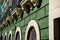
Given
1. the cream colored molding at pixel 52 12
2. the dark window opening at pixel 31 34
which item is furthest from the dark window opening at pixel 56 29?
the dark window opening at pixel 31 34

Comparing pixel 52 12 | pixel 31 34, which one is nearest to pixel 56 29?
pixel 52 12

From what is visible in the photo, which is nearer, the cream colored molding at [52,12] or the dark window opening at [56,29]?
the cream colored molding at [52,12]

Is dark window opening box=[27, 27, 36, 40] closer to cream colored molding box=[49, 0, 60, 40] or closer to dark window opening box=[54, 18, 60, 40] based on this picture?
cream colored molding box=[49, 0, 60, 40]

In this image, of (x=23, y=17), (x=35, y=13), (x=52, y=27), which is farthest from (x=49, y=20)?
(x=23, y=17)

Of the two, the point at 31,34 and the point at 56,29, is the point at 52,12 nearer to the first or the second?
the point at 56,29

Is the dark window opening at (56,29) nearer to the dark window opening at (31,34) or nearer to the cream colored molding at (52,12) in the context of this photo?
the cream colored molding at (52,12)

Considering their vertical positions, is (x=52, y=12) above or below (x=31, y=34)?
above

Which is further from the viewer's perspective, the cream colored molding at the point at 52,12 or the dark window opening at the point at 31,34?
the dark window opening at the point at 31,34

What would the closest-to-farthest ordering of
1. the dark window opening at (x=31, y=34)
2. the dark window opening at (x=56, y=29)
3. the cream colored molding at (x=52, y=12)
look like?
1. the cream colored molding at (x=52, y=12)
2. the dark window opening at (x=56, y=29)
3. the dark window opening at (x=31, y=34)

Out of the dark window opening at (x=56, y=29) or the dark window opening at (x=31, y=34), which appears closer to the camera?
the dark window opening at (x=56, y=29)

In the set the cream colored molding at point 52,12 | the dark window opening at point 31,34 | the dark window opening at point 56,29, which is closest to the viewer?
the cream colored molding at point 52,12

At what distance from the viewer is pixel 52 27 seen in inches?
221

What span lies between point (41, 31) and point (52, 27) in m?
0.99

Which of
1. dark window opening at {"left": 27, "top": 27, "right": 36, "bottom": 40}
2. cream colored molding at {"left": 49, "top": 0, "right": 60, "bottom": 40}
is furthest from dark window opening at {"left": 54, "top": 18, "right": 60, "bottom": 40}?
dark window opening at {"left": 27, "top": 27, "right": 36, "bottom": 40}
